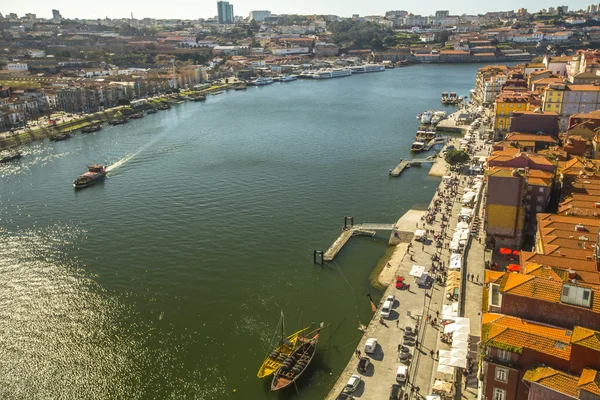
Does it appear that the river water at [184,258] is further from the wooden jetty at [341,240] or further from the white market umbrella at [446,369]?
the white market umbrella at [446,369]

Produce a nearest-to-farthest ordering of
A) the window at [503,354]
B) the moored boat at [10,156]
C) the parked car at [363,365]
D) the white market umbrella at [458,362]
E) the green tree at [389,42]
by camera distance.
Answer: the window at [503,354]
the white market umbrella at [458,362]
the parked car at [363,365]
the moored boat at [10,156]
the green tree at [389,42]

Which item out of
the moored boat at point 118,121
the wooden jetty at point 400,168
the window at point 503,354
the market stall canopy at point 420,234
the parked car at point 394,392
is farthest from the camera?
the moored boat at point 118,121

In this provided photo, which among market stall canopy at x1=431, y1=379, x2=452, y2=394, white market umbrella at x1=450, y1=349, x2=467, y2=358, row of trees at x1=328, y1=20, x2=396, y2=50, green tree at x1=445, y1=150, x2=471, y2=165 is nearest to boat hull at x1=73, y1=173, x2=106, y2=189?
green tree at x1=445, y1=150, x2=471, y2=165

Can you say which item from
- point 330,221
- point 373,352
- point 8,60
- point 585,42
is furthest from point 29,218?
point 585,42

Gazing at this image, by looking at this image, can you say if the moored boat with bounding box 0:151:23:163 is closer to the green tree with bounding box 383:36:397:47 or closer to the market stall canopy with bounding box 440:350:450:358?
the market stall canopy with bounding box 440:350:450:358

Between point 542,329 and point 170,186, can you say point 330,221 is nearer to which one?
point 170,186

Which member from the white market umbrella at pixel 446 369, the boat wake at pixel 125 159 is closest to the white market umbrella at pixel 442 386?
the white market umbrella at pixel 446 369
